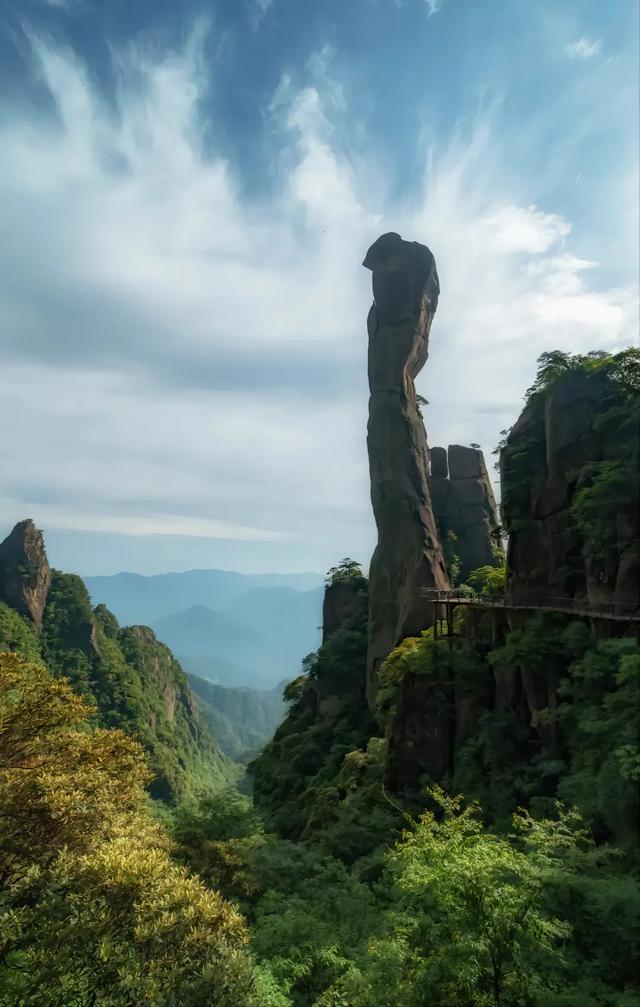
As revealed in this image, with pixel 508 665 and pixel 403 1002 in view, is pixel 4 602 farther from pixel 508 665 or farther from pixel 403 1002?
pixel 403 1002

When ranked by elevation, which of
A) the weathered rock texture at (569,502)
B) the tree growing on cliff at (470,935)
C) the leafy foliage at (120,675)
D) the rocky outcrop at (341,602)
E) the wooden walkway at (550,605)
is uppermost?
the weathered rock texture at (569,502)

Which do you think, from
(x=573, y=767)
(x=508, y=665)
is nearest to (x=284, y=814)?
(x=508, y=665)

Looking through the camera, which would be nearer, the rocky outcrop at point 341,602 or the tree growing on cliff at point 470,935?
the tree growing on cliff at point 470,935

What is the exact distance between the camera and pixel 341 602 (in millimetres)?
42250

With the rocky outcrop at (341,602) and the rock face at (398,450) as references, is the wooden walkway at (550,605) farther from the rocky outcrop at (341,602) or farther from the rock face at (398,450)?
the rocky outcrop at (341,602)

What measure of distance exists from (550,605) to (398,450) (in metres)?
17.2

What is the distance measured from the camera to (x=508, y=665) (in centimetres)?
2152

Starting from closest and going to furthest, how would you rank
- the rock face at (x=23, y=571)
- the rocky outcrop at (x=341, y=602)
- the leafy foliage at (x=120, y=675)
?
the rocky outcrop at (x=341, y=602) → the rock face at (x=23, y=571) → the leafy foliage at (x=120, y=675)

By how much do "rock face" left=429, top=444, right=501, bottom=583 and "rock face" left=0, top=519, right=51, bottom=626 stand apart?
53.4 m

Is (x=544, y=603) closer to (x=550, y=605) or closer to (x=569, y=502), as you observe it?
(x=550, y=605)

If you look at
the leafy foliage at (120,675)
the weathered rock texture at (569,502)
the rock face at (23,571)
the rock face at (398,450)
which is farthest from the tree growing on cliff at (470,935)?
the rock face at (23,571)

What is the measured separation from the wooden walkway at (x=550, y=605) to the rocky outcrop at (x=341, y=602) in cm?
1145

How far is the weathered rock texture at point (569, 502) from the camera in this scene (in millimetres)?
17641

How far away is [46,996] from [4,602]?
70.8 meters
